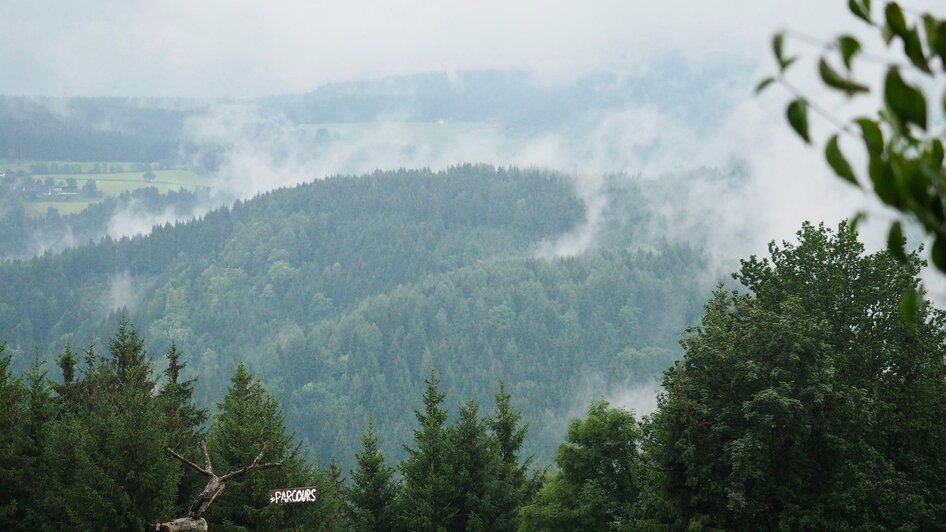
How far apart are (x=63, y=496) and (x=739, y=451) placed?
19302 millimetres

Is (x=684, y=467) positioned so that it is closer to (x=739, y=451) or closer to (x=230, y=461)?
(x=739, y=451)

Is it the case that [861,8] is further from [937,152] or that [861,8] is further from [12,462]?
[12,462]

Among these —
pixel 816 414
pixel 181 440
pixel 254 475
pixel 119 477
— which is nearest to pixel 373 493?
pixel 254 475

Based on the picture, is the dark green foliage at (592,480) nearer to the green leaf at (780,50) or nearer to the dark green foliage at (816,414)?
the dark green foliage at (816,414)

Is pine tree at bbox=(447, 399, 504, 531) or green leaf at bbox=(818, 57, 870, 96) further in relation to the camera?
pine tree at bbox=(447, 399, 504, 531)

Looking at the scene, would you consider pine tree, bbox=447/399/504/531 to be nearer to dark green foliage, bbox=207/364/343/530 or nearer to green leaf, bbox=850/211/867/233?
dark green foliage, bbox=207/364/343/530

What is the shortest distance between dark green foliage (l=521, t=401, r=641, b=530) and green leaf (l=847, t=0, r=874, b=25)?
1189 inches

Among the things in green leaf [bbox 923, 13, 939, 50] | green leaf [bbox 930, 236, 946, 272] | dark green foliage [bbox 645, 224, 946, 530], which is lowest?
green leaf [bbox 930, 236, 946, 272]

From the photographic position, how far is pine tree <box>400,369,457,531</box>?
34.4 m

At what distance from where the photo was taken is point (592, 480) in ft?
114

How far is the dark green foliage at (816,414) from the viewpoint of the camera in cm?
2466

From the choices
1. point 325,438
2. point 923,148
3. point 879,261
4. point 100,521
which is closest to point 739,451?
point 879,261

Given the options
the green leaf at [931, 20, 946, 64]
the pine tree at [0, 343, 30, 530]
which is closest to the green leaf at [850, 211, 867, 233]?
the green leaf at [931, 20, 946, 64]

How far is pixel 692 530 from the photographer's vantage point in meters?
25.4
